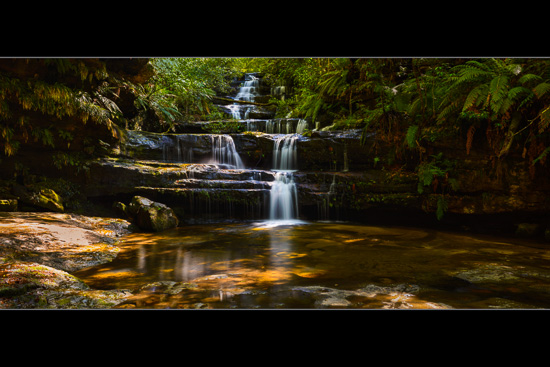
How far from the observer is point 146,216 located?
20.2ft

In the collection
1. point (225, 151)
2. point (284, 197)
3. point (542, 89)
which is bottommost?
point (284, 197)

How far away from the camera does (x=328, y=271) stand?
128 inches

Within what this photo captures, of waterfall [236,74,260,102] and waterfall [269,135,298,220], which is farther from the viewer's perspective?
waterfall [236,74,260,102]

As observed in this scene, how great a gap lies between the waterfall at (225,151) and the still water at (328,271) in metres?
3.65

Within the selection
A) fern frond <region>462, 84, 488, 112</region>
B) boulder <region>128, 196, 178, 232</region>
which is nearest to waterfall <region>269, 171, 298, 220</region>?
boulder <region>128, 196, 178, 232</region>

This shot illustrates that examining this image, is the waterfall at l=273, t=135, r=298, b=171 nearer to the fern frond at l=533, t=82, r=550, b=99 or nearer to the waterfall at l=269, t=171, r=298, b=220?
the waterfall at l=269, t=171, r=298, b=220

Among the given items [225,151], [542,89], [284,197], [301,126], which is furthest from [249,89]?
[542,89]

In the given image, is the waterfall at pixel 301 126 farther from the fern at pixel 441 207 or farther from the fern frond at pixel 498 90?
the fern frond at pixel 498 90

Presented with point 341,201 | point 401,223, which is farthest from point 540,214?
point 341,201

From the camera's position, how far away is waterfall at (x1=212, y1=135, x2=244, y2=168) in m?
8.84

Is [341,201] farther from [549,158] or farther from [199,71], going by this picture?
[199,71]

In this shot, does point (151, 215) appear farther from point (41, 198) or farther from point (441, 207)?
point (441, 207)

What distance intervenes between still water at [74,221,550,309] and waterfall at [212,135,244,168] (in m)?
3.65

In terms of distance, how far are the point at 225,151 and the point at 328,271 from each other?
637 cm
